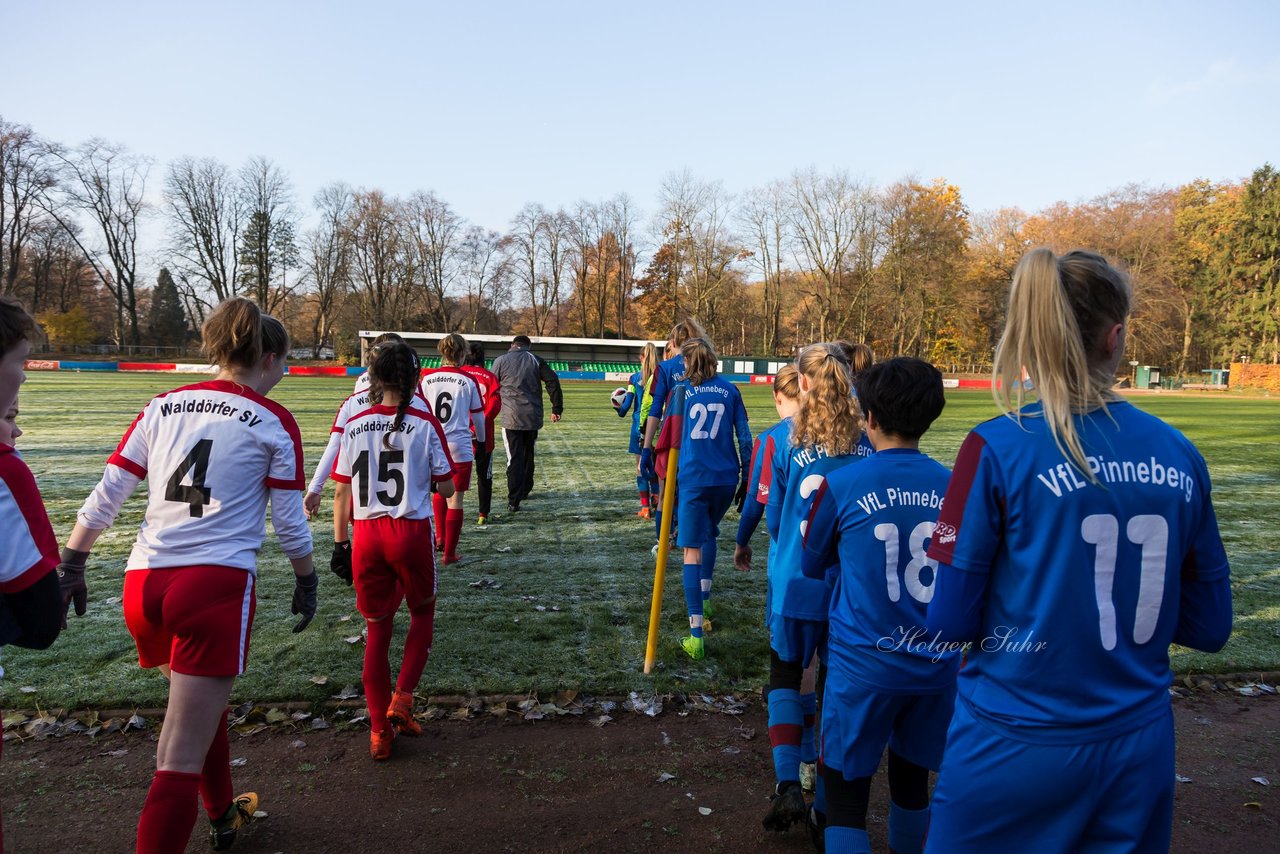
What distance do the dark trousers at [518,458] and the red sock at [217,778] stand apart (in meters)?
6.80

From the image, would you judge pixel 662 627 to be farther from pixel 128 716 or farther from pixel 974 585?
pixel 974 585

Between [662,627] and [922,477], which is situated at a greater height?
[922,477]

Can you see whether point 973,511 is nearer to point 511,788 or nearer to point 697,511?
point 511,788

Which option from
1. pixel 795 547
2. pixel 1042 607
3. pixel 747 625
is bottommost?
pixel 747 625

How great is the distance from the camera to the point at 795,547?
3.40 meters

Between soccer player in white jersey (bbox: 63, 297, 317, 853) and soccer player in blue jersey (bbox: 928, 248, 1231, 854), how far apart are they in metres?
2.42

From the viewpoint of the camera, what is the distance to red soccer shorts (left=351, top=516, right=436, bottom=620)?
390 centimetres

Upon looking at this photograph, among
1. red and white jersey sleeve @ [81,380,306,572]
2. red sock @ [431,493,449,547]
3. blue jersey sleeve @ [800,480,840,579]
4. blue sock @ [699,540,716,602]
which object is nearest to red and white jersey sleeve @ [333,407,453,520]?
red and white jersey sleeve @ [81,380,306,572]

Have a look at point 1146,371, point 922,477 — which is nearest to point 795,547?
point 922,477

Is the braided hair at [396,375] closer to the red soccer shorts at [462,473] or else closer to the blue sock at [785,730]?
the blue sock at [785,730]

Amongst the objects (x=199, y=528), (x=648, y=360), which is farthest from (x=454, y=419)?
(x=199, y=528)

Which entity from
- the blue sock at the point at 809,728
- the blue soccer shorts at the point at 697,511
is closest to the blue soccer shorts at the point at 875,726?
the blue sock at the point at 809,728

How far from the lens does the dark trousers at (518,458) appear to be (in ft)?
32.6

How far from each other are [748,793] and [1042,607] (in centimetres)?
245
